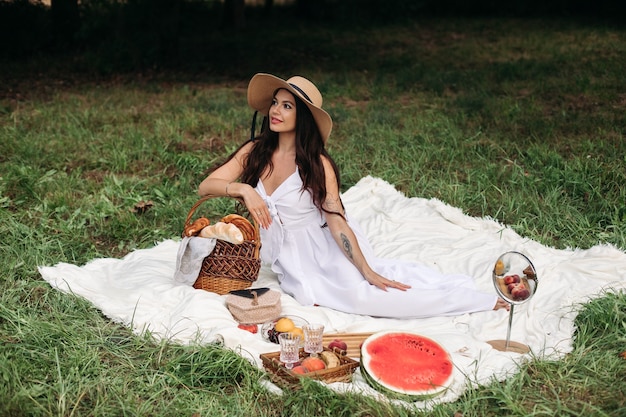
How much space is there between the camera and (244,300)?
14.4 feet

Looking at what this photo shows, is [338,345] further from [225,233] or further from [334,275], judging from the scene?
[225,233]

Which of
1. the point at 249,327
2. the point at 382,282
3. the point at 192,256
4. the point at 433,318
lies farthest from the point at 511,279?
the point at 192,256

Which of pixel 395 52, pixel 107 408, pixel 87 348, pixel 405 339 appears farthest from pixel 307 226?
pixel 395 52

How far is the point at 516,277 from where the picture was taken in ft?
12.7

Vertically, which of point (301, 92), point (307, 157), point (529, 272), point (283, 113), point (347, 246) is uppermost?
point (301, 92)

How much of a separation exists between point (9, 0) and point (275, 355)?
41.7ft

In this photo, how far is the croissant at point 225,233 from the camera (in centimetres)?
466

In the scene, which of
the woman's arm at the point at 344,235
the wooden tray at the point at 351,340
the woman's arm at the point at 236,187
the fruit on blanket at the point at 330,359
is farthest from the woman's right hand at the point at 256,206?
the fruit on blanket at the point at 330,359

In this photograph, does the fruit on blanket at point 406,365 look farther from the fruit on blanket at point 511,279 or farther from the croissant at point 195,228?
the croissant at point 195,228

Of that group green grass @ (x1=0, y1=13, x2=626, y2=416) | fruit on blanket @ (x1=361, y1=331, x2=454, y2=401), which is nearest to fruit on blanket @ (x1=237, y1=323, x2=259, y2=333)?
green grass @ (x1=0, y1=13, x2=626, y2=416)

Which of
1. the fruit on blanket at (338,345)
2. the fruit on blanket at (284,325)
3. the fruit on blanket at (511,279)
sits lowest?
the fruit on blanket at (284,325)

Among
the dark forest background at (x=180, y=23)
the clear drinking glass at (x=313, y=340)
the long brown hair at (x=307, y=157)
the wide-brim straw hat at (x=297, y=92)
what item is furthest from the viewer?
the dark forest background at (x=180, y=23)

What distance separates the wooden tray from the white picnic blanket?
279mm

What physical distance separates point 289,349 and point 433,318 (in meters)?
1.31
